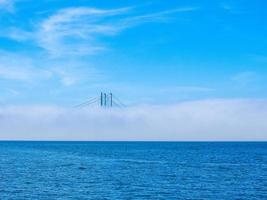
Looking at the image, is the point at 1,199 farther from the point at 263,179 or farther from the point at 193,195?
the point at 263,179

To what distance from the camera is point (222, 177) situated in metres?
80.1

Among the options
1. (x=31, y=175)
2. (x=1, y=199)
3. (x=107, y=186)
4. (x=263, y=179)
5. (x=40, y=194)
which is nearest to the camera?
(x=1, y=199)

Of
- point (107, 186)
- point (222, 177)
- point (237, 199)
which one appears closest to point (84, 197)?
point (107, 186)

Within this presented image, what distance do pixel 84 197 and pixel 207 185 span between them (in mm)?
21675

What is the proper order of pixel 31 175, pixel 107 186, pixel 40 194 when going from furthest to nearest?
pixel 31 175 → pixel 107 186 → pixel 40 194

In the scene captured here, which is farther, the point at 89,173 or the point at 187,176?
the point at 89,173

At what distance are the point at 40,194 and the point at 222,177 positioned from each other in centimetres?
3626

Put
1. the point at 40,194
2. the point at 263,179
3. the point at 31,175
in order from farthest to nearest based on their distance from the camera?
the point at 31,175 → the point at 263,179 → the point at 40,194

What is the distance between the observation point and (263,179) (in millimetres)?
77250

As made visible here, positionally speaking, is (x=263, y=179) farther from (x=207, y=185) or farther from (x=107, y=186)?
(x=107, y=186)

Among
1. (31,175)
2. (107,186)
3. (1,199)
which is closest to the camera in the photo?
(1,199)

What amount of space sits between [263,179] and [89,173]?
3437cm

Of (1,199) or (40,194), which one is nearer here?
(1,199)

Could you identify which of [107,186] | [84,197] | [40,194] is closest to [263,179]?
[107,186]
